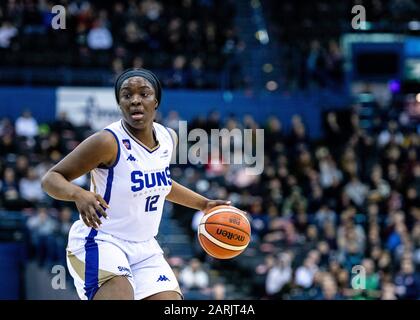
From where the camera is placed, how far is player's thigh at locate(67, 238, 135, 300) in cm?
738

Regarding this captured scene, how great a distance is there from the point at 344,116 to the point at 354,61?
2.69 m

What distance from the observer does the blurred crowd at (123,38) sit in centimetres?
2181

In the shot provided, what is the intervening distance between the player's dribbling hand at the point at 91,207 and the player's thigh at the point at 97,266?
60 cm

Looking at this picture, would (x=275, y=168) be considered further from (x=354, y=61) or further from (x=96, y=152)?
(x=96, y=152)

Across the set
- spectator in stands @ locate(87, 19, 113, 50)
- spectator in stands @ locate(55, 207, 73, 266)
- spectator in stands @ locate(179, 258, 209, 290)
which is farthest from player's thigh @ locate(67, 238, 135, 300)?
spectator in stands @ locate(87, 19, 113, 50)

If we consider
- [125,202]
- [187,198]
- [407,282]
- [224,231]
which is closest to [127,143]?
[125,202]

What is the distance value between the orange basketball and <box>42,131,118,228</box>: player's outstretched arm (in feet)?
3.94

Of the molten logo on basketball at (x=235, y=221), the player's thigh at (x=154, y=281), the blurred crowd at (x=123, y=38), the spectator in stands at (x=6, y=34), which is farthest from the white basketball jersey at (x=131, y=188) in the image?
the spectator in stands at (x=6, y=34)

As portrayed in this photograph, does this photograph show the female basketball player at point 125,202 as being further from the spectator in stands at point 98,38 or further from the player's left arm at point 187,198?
the spectator in stands at point 98,38

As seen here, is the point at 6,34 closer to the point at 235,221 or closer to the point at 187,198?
the point at 187,198

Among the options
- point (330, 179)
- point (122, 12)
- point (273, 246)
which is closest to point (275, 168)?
point (330, 179)

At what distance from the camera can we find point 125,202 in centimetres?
754

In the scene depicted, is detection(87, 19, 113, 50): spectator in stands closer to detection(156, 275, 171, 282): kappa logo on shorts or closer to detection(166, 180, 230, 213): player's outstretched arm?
detection(166, 180, 230, 213): player's outstretched arm
